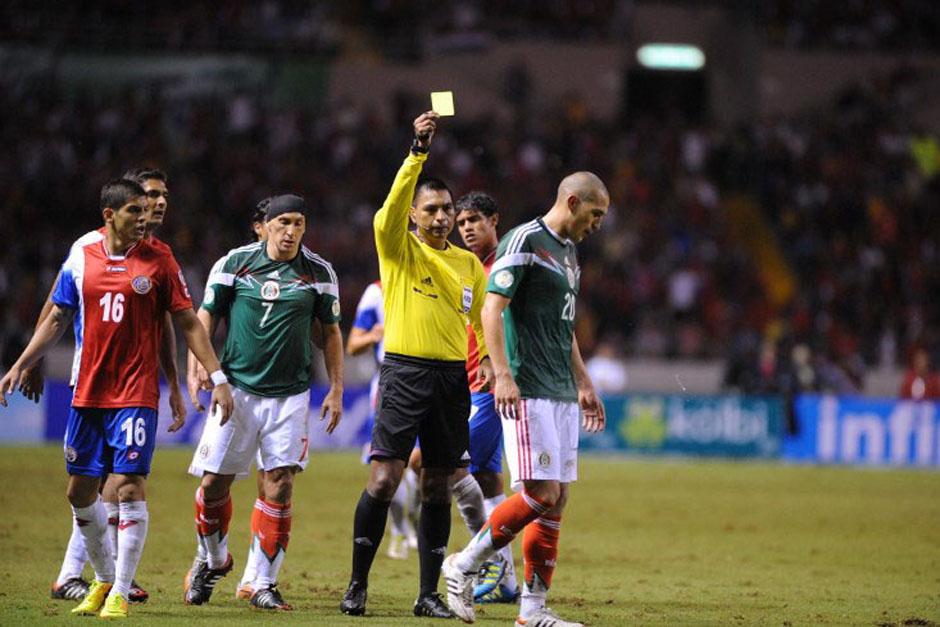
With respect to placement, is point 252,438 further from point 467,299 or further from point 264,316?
point 467,299

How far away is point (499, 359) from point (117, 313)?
2.39 m

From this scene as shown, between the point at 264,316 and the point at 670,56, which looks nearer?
the point at 264,316

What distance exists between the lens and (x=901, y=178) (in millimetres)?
34031

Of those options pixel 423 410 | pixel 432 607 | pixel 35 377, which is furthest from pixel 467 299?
pixel 35 377

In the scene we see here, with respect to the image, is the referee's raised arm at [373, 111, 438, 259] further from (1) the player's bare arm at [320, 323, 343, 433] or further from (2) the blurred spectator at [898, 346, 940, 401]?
(2) the blurred spectator at [898, 346, 940, 401]

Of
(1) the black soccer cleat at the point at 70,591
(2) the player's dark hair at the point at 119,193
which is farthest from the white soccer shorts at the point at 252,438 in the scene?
(2) the player's dark hair at the point at 119,193

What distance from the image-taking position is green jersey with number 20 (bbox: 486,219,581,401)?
28.1 ft

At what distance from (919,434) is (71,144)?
17235 mm

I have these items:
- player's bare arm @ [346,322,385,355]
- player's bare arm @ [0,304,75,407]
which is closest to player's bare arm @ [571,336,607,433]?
player's bare arm @ [0,304,75,407]

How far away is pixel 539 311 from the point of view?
8648mm

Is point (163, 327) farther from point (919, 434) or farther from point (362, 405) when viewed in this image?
point (919, 434)

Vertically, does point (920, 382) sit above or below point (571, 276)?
below

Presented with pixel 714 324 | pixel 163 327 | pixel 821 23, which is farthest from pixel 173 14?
pixel 163 327

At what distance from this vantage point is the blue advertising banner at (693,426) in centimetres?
2588
